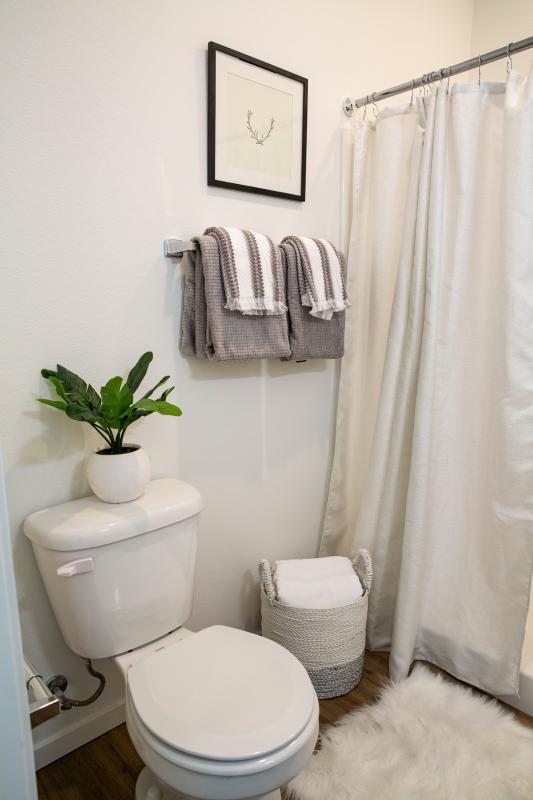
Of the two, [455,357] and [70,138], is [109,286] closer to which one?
[70,138]

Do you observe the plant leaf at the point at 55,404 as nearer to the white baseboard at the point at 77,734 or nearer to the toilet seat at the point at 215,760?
the toilet seat at the point at 215,760

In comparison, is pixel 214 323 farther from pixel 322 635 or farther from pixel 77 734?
pixel 77 734

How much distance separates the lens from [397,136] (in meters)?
1.65

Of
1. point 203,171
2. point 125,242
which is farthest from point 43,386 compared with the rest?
point 203,171

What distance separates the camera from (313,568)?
5.66 feet

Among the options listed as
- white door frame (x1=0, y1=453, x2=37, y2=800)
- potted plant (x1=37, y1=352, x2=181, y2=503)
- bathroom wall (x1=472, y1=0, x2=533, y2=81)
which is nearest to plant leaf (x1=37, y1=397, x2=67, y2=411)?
potted plant (x1=37, y1=352, x2=181, y2=503)

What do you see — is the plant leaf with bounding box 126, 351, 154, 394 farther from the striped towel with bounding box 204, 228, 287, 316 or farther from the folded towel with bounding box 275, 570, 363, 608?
the folded towel with bounding box 275, 570, 363, 608

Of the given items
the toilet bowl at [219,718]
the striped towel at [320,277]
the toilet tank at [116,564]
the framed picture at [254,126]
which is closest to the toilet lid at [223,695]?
the toilet bowl at [219,718]

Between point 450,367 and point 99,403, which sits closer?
point 99,403

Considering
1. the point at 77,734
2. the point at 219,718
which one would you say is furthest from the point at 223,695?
the point at 77,734

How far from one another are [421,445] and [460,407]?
0.59 ft

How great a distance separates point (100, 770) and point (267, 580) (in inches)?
26.2

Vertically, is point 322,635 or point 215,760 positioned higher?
point 215,760

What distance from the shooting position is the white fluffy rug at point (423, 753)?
1.27 meters
